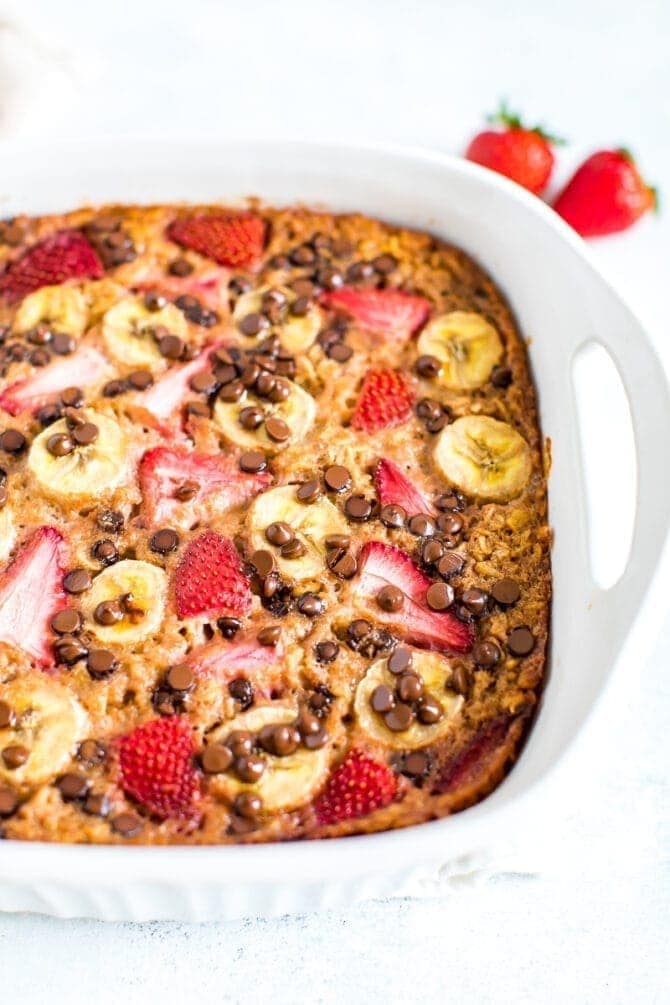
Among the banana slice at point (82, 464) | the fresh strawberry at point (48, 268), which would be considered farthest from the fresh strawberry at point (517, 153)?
the banana slice at point (82, 464)

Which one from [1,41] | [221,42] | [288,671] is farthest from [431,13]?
[288,671]

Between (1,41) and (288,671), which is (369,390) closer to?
(288,671)

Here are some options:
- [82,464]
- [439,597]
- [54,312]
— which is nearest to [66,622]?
[82,464]

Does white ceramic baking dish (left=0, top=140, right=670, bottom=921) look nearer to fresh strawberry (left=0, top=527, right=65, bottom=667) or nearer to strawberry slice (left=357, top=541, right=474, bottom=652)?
strawberry slice (left=357, top=541, right=474, bottom=652)

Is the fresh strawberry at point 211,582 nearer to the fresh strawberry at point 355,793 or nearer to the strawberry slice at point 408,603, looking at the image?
the strawberry slice at point 408,603

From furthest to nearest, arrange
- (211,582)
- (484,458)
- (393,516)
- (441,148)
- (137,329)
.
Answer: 1. (441,148)
2. (137,329)
3. (484,458)
4. (393,516)
5. (211,582)

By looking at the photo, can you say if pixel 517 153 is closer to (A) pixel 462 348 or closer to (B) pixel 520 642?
(A) pixel 462 348

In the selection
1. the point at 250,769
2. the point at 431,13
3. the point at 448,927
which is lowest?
the point at 448,927
